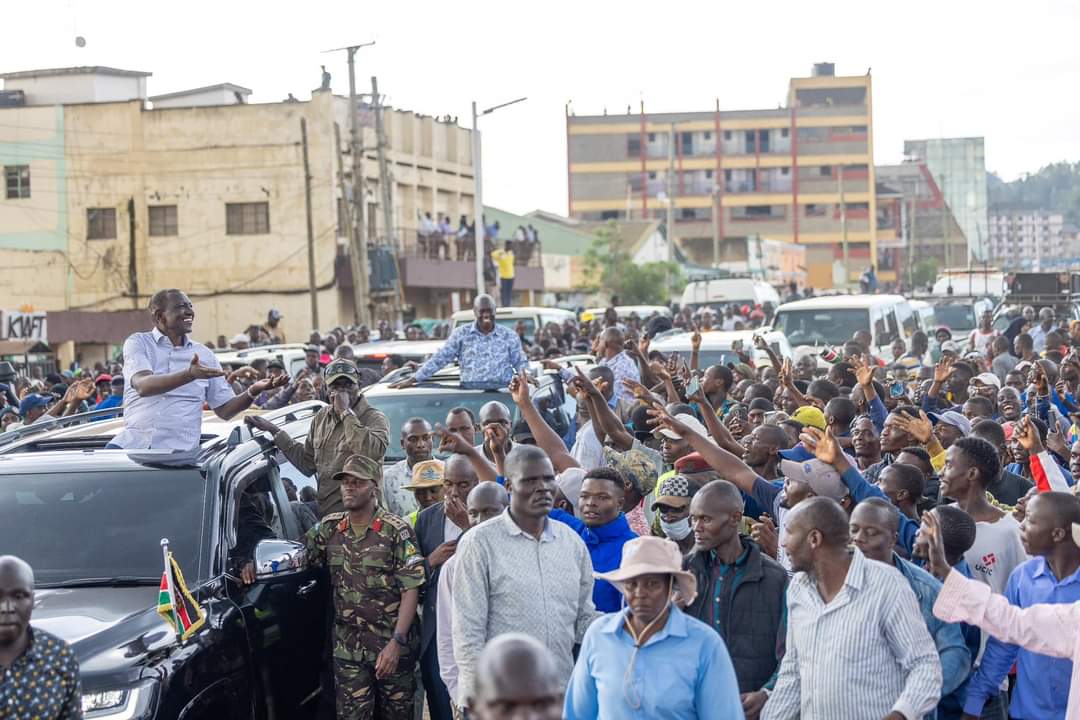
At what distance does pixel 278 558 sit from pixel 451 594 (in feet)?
3.94

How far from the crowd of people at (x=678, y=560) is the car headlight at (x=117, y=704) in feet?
2.81

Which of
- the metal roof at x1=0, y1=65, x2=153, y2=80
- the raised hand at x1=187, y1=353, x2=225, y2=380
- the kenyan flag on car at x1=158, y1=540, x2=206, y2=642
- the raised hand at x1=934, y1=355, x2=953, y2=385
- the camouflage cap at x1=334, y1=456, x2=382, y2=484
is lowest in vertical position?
the kenyan flag on car at x1=158, y1=540, x2=206, y2=642

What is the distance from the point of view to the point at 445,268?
4509 centimetres

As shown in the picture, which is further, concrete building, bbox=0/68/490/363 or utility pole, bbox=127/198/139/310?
utility pole, bbox=127/198/139/310

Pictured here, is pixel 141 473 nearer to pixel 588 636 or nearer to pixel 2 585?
pixel 2 585

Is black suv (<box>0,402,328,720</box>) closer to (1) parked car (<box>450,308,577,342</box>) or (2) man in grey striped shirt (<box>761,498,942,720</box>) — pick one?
(2) man in grey striped shirt (<box>761,498,942,720</box>)

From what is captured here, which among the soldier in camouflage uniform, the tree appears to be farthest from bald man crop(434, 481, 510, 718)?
the tree

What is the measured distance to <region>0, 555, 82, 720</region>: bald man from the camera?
14.8 feet

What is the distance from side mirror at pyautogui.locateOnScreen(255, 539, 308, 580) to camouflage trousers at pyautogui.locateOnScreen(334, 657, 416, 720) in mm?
475

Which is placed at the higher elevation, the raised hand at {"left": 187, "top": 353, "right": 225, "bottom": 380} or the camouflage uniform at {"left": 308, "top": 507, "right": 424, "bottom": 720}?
the raised hand at {"left": 187, "top": 353, "right": 225, "bottom": 380}

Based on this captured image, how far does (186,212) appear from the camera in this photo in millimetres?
41531

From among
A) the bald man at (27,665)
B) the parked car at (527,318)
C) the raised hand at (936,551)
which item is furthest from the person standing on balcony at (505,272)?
the bald man at (27,665)

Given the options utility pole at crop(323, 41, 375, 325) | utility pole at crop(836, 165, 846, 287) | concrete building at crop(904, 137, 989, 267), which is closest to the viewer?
utility pole at crop(323, 41, 375, 325)

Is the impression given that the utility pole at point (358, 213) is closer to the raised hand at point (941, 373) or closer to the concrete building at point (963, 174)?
the raised hand at point (941, 373)
